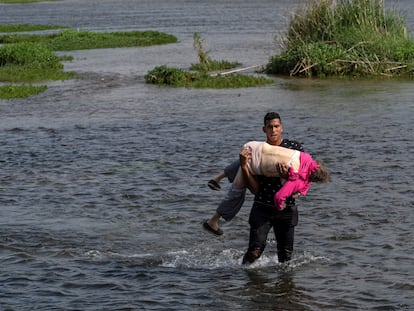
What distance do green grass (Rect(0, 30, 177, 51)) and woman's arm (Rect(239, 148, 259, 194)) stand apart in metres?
36.5

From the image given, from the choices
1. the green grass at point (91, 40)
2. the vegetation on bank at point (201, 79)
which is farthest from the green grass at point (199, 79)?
the green grass at point (91, 40)

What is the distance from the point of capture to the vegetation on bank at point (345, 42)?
1092 inches

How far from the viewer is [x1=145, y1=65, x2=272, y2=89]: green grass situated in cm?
2714

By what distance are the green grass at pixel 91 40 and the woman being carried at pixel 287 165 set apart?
120 feet

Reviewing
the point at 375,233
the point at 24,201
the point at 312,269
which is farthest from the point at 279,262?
the point at 24,201

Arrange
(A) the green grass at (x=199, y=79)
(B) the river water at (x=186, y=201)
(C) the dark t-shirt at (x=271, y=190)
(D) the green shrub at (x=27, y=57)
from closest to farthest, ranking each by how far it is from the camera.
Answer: (C) the dark t-shirt at (x=271, y=190) → (B) the river water at (x=186, y=201) → (A) the green grass at (x=199, y=79) → (D) the green shrub at (x=27, y=57)

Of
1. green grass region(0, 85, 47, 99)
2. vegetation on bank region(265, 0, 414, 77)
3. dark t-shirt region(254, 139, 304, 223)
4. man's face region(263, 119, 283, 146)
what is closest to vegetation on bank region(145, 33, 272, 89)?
vegetation on bank region(265, 0, 414, 77)

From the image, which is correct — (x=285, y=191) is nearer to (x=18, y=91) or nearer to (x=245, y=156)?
(x=245, y=156)

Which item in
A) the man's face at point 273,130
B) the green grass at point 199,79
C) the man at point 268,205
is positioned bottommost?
the green grass at point 199,79

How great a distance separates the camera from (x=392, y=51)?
27.9 meters

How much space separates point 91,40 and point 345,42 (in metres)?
21.6

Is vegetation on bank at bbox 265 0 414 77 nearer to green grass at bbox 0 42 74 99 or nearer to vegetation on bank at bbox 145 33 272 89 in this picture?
vegetation on bank at bbox 145 33 272 89

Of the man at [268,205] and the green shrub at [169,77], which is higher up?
the man at [268,205]

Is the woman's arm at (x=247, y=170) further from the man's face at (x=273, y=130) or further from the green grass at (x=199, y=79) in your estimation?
the green grass at (x=199, y=79)
